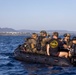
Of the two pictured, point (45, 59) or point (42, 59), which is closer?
point (45, 59)

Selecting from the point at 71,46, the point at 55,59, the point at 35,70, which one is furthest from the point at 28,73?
the point at 71,46

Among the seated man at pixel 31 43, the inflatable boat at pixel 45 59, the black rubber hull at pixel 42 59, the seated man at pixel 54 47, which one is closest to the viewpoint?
the inflatable boat at pixel 45 59

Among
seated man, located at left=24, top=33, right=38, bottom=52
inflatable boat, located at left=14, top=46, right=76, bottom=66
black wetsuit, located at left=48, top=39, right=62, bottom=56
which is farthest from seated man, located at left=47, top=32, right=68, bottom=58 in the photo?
seated man, located at left=24, top=33, right=38, bottom=52

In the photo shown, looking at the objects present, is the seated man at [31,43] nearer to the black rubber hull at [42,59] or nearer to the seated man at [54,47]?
the black rubber hull at [42,59]

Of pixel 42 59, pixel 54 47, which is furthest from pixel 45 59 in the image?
pixel 54 47

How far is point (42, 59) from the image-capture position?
21703 millimetres

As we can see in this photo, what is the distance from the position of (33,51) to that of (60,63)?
3.18 m

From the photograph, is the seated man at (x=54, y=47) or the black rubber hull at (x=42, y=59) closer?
the black rubber hull at (x=42, y=59)

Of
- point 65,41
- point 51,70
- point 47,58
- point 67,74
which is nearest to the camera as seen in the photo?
point 67,74

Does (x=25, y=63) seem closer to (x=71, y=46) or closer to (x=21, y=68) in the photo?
(x=21, y=68)

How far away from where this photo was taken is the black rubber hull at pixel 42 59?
20.5 m

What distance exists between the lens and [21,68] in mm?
21359

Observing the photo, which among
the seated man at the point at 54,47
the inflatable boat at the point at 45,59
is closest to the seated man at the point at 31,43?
the inflatable boat at the point at 45,59

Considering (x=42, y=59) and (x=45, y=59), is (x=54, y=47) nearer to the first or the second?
(x=45, y=59)
